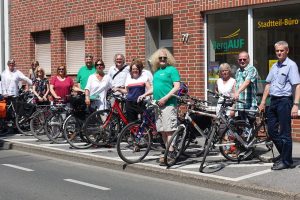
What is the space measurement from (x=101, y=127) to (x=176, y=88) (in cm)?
226

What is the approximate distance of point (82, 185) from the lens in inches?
285

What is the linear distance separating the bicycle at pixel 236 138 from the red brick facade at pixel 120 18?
83.5 inches

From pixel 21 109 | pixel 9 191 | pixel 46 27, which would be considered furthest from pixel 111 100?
pixel 46 27

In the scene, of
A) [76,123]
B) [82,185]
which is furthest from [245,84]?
[76,123]

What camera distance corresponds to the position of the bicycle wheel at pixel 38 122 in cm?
1135

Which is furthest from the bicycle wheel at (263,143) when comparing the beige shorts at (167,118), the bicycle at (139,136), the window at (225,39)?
the window at (225,39)

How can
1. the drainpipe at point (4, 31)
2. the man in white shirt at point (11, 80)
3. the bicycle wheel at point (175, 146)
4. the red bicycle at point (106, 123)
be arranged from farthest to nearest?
the drainpipe at point (4, 31) → the man in white shirt at point (11, 80) → the red bicycle at point (106, 123) → the bicycle wheel at point (175, 146)

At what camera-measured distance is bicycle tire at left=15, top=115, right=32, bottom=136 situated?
12.4m

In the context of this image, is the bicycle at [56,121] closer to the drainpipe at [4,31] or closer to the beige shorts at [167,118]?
the beige shorts at [167,118]

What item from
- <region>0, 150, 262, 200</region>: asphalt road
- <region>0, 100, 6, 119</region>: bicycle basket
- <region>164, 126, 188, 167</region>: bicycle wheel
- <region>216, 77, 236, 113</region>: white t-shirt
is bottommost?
<region>0, 150, 262, 200</region>: asphalt road

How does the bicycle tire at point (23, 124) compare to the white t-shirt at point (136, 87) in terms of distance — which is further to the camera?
the bicycle tire at point (23, 124)

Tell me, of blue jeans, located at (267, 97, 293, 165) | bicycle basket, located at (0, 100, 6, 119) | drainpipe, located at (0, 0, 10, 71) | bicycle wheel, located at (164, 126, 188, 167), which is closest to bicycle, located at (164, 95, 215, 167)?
bicycle wheel, located at (164, 126, 188, 167)

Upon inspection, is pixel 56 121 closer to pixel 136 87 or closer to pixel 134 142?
pixel 136 87

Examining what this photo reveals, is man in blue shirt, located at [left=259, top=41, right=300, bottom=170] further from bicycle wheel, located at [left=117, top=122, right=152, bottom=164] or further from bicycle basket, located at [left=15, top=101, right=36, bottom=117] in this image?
bicycle basket, located at [left=15, top=101, right=36, bottom=117]
